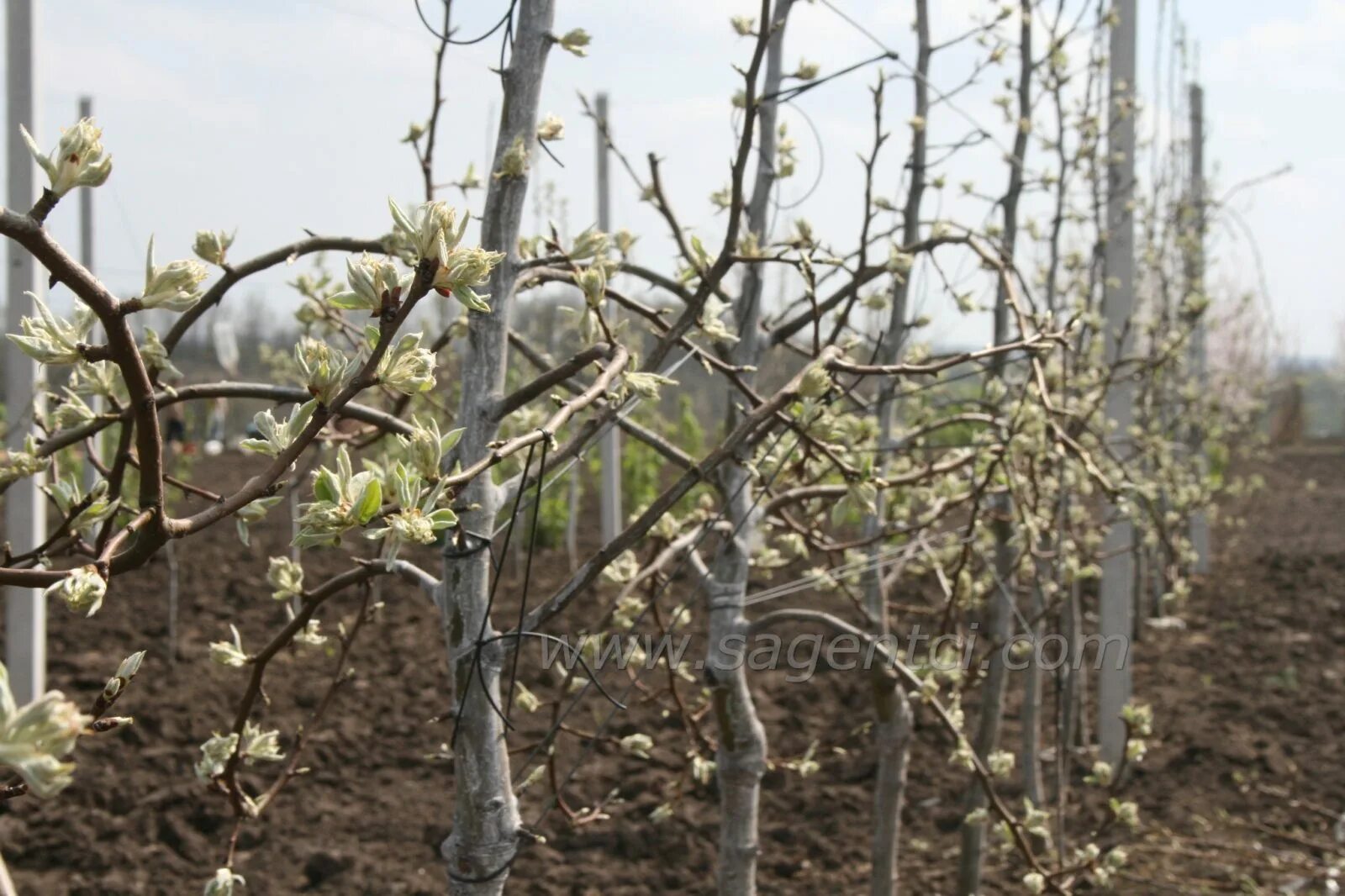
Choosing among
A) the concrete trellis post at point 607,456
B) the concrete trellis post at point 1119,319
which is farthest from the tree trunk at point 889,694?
the concrete trellis post at point 607,456

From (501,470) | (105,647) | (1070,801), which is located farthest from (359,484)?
(105,647)

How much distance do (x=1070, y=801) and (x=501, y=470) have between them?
283cm

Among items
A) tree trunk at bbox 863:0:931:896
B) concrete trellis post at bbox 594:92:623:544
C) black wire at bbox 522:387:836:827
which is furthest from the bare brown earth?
concrete trellis post at bbox 594:92:623:544

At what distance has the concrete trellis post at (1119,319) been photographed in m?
4.13

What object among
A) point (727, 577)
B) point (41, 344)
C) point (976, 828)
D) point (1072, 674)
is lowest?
point (976, 828)

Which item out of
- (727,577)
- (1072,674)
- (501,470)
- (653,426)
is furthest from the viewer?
(653,426)

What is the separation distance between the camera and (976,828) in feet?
10.4

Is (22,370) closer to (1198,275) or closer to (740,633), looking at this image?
(740,633)

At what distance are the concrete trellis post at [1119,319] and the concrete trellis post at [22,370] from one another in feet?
11.6

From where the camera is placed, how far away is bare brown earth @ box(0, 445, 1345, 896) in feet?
11.9

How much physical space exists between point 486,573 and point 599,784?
295 cm

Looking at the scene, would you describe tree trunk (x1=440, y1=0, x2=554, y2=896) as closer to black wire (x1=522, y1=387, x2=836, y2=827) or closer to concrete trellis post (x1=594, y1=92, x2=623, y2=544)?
black wire (x1=522, y1=387, x2=836, y2=827)

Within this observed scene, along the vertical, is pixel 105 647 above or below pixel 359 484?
below

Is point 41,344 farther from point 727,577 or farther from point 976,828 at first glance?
point 976,828
